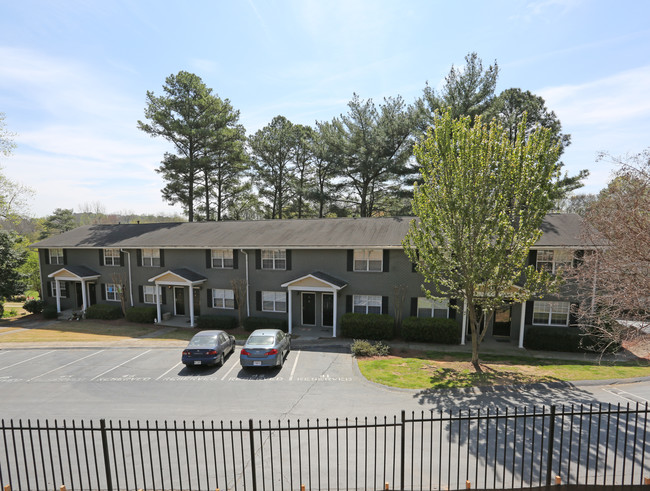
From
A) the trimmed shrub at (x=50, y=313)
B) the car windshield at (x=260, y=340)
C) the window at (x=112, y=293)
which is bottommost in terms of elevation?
the trimmed shrub at (x=50, y=313)

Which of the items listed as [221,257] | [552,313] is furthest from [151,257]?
[552,313]

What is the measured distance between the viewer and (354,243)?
21.4 metres

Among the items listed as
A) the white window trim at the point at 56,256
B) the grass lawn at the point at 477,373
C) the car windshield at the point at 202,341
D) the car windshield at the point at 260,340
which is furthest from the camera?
the white window trim at the point at 56,256

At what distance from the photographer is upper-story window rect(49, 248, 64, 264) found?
29.6m

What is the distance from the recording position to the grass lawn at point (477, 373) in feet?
43.9

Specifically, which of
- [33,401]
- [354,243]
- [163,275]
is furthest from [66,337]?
[354,243]

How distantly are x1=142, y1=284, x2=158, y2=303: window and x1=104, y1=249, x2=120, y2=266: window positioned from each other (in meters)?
3.34

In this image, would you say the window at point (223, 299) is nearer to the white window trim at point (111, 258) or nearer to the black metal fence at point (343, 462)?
the white window trim at point (111, 258)

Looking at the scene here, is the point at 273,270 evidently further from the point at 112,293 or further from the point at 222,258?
the point at 112,293

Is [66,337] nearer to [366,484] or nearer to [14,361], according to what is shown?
[14,361]

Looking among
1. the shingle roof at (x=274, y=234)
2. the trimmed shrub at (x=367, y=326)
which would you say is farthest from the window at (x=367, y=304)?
the shingle roof at (x=274, y=234)

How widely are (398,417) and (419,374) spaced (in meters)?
4.25

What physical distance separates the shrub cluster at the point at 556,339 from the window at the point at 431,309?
170 inches

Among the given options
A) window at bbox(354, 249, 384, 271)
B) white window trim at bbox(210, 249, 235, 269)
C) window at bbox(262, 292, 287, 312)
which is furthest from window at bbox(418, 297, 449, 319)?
white window trim at bbox(210, 249, 235, 269)
